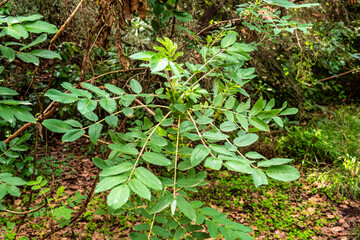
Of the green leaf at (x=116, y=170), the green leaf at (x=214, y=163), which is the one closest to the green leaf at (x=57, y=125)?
the green leaf at (x=116, y=170)

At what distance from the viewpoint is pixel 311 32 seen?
378cm

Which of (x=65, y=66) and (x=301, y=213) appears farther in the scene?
(x=65, y=66)

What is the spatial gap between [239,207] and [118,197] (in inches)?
108

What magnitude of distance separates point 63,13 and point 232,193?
283cm

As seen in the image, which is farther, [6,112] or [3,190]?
[3,190]

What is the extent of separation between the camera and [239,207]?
10.1 ft

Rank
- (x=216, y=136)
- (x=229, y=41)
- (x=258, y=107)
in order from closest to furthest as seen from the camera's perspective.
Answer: (x=216, y=136)
(x=258, y=107)
(x=229, y=41)

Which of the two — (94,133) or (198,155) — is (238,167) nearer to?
(198,155)

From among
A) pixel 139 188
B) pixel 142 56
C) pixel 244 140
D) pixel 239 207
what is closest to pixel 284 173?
pixel 244 140

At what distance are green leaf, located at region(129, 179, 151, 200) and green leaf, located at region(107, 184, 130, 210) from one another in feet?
0.05

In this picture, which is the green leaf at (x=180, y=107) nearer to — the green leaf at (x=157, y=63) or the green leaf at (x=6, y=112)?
the green leaf at (x=157, y=63)

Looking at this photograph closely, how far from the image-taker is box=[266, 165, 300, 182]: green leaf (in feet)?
2.36

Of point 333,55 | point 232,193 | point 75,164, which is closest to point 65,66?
point 75,164

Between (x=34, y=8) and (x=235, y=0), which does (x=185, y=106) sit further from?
(x=34, y=8)
